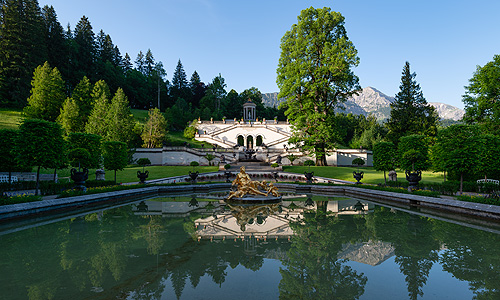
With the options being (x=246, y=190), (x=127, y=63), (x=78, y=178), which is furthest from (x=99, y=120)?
(x=127, y=63)

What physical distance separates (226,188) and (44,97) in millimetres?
44819

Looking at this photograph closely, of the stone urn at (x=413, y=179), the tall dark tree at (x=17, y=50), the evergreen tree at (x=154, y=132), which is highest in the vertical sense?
the tall dark tree at (x=17, y=50)

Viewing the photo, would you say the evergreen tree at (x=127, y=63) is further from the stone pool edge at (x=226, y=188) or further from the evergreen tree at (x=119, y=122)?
the stone pool edge at (x=226, y=188)

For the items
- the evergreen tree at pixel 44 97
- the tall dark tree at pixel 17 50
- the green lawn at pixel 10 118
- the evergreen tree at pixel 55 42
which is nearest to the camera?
the green lawn at pixel 10 118

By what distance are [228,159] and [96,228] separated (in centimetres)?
3341

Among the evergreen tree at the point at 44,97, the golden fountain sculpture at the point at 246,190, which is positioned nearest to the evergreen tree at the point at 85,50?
the evergreen tree at the point at 44,97

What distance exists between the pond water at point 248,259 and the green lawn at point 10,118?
1698 inches

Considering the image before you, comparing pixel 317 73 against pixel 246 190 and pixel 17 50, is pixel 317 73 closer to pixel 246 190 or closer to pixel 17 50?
pixel 246 190

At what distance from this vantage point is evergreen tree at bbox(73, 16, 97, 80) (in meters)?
74.2

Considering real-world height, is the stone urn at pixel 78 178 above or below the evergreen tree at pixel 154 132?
below

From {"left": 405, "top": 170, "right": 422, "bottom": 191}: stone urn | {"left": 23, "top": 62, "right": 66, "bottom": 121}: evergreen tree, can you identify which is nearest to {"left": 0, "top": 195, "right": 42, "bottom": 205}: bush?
{"left": 405, "top": 170, "right": 422, "bottom": 191}: stone urn

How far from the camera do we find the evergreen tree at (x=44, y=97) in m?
47.0

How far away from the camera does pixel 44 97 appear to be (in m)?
48.0

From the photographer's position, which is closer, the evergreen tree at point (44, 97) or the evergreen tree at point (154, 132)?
the evergreen tree at point (44, 97)
